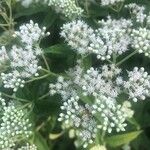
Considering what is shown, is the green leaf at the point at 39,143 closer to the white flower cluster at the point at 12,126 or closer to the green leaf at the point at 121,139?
the white flower cluster at the point at 12,126

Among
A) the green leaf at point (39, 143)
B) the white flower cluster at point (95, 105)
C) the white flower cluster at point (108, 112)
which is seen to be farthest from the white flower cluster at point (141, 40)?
the green leaf at point (39, 143)

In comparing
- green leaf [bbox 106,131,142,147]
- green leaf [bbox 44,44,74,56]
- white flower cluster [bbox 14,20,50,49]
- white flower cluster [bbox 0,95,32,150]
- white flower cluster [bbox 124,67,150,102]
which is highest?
white flower cluster [bbox 14,20,50,49]

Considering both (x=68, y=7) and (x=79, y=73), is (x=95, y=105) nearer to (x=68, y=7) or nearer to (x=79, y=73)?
(x=79, y=73)

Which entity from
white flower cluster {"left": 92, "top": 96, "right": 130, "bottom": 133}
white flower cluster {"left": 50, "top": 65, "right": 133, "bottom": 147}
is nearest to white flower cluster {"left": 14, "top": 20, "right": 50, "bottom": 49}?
white flower cluster {"left": 50, "top": 65, "right": 133, "bottom": 147}

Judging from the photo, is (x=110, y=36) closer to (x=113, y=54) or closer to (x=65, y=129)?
(x=113, y=54)

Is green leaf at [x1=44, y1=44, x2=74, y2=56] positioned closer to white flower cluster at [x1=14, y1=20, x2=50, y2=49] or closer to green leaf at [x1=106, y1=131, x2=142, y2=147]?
white flower cluster at [x1=14, y1=20, x2=50, y2=49]

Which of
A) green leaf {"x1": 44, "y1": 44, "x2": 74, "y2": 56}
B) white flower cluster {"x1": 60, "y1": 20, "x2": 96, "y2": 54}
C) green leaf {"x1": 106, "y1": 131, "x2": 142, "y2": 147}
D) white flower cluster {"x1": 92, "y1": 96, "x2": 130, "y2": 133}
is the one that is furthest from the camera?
green leaf {"x1": 106, "y1": 131, "x2": 142, "y2": 147}

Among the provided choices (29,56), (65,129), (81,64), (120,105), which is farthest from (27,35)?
(65,129)
